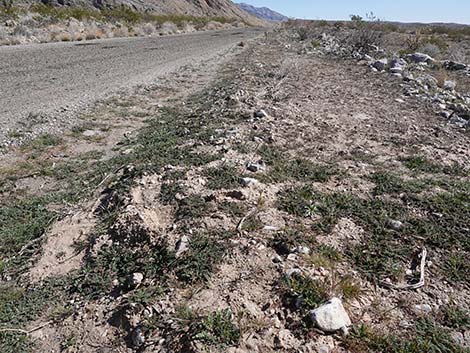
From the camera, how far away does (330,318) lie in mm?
2182

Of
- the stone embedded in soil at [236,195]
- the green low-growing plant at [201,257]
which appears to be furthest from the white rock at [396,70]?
the green low-growing plant at [201,257]

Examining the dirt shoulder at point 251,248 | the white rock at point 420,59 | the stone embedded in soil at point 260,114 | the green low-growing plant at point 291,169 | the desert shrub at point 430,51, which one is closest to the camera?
the dirt shoulder at point 251,248

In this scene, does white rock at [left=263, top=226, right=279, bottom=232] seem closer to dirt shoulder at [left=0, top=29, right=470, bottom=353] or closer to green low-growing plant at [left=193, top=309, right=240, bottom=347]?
dirt shoulder at [left=0, top=29, right=470, bottom=353]

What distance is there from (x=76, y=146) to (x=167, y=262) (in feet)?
10.6

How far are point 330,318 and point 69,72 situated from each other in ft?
32.2

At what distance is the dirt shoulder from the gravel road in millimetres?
2399

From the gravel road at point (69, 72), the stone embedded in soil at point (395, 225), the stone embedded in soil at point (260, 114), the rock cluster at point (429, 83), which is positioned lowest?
the gravel road at point (69, 72)

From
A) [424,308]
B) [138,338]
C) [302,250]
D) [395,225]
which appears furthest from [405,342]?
[138,338]

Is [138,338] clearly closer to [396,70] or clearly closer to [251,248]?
[251,248]

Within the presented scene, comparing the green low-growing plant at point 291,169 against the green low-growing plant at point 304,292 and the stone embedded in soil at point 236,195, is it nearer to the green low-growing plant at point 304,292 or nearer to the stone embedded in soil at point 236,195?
the stone embedded in soil at point 236,195

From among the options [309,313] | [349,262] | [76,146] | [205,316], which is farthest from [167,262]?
[76,146]

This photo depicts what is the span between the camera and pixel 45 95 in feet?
24.7

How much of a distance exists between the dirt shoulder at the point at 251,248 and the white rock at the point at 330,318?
32mm

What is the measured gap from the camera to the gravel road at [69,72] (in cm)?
690
